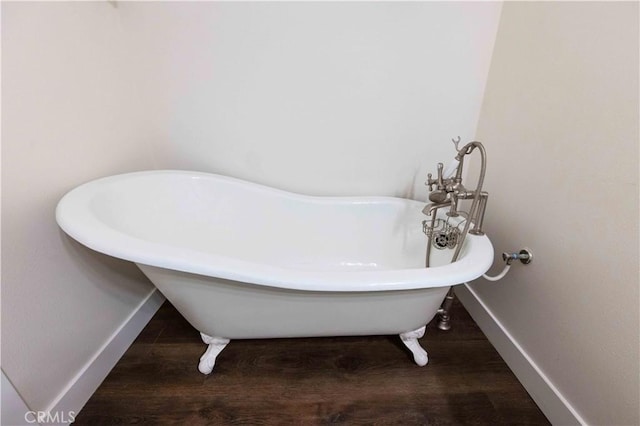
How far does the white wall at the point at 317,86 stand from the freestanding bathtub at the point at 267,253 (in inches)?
6.7

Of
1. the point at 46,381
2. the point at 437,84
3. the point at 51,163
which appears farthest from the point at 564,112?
the point at 46,381

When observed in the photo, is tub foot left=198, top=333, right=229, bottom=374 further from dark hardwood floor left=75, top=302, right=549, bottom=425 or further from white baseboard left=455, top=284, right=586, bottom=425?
white baseboard left=455, top=284, right=586, bottom=425

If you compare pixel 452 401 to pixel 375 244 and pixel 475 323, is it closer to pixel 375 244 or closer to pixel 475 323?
pixel 475 323

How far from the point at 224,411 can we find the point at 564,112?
1.47 m

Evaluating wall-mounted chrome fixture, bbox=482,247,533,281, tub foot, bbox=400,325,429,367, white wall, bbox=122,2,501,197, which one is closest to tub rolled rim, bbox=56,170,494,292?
wall-mounted chrome fixture, bbox=482,247,533,281

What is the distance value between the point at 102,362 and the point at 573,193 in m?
1.69

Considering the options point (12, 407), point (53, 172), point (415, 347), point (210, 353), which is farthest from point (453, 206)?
point (12, 407)

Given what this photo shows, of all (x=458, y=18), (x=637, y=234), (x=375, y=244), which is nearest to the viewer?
(x=637, y=234)

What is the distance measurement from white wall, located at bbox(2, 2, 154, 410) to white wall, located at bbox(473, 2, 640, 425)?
156 centimetres

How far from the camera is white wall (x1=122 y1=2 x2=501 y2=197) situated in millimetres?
1107

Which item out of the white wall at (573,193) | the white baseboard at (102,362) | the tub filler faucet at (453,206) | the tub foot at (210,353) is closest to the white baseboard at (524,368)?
the white wall at (573,193)

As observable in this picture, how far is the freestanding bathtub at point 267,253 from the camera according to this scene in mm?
710

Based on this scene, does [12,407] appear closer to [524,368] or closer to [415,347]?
[415,347]

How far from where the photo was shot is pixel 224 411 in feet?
3.01
